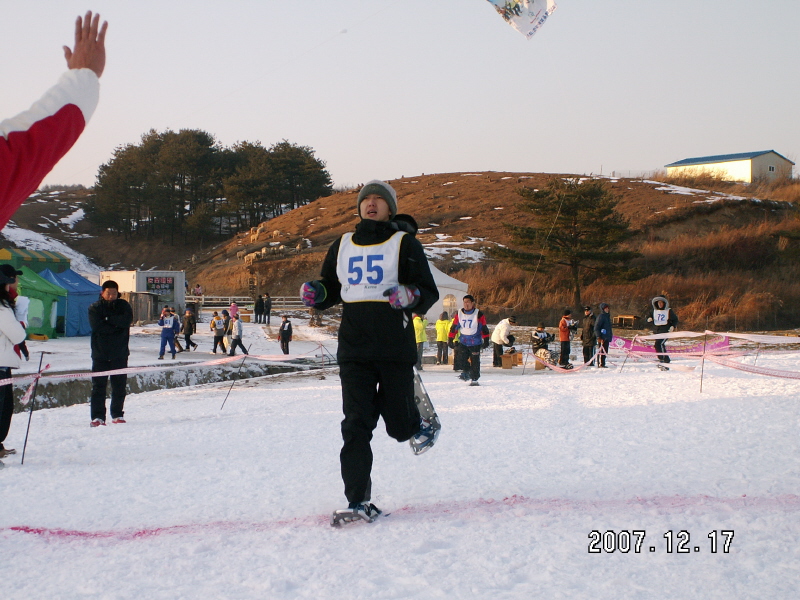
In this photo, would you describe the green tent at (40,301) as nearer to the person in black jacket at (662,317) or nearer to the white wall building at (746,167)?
the person in black jacket at (662,317)

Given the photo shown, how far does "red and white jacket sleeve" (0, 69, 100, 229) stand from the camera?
1.80 meters

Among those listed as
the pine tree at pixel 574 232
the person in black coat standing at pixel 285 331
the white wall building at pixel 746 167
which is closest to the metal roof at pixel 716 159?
the white wall building at pixel 746 167

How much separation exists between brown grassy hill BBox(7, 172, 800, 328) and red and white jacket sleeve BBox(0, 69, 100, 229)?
127 feet

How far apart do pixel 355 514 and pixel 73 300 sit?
27125 mm

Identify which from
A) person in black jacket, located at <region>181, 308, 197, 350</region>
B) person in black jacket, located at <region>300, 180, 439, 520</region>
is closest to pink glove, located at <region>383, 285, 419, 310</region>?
person in black jacket, located at <region>300, 180, 439, 520</region>

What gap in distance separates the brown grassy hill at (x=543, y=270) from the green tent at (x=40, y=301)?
23176mm

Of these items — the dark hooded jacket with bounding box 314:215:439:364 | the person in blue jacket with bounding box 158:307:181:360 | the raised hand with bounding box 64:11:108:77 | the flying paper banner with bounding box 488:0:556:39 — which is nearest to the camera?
the raised hand with bounding box 64:11:108:77

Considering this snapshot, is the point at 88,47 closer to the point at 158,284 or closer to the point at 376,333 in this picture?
the point at 376,333

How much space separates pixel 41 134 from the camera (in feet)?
6.14

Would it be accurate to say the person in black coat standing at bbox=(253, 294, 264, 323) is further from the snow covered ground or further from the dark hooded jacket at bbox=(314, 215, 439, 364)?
the dark hooded jacket at bbox=(314, 215, 439, 364)

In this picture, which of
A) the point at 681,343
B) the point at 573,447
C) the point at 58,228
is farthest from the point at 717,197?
the point at 58,228

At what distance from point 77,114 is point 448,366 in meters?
18.1

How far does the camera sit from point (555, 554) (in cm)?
332

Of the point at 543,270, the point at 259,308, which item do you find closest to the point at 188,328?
the point at 259,308
